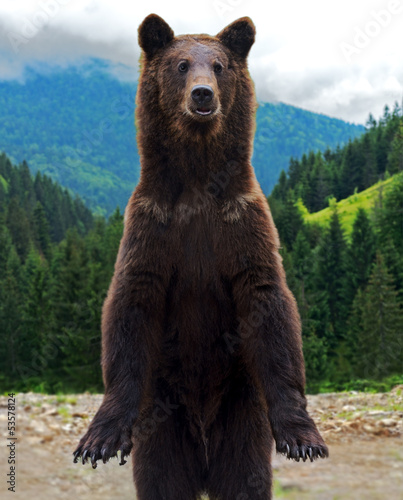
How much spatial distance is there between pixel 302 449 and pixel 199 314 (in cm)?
128

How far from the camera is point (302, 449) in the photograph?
12.6 feet

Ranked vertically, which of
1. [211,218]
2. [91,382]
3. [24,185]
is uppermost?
[24,185]

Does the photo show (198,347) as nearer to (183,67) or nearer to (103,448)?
(103,448)

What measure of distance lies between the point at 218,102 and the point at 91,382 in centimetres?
4138

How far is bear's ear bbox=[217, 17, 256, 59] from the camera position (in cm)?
471

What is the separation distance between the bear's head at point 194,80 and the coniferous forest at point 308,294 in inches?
749

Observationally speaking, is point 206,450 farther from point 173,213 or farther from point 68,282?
point 68,282

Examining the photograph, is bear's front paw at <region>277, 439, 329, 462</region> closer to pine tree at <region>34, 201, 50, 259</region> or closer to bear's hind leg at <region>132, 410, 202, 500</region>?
bear's hind leg at <region>132, 410, 202, 500</region>

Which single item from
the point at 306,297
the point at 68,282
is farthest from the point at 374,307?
the point at 68,282

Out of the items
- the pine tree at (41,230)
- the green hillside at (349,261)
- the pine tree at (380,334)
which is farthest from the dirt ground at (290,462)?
the pine tree at (41,230)

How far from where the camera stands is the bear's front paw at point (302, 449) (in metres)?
3.85

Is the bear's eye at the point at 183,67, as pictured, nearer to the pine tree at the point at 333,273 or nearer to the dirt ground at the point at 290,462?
the dirt ground at the point at 290,462

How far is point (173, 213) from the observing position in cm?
429

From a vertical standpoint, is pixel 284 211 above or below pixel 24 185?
below
